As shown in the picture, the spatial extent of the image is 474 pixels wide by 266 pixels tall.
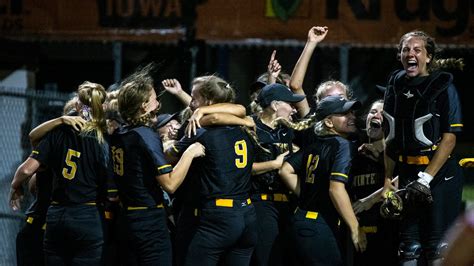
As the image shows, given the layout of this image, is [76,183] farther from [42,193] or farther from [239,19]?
[239,19]

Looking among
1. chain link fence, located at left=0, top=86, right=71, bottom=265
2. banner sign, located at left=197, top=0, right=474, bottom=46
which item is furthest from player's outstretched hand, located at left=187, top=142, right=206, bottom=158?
banner sign, located at left=197, top=0, right=474, bottom=46

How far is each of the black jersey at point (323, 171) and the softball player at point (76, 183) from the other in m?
1.49

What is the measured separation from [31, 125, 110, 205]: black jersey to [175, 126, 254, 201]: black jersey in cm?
68

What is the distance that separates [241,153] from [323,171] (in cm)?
62

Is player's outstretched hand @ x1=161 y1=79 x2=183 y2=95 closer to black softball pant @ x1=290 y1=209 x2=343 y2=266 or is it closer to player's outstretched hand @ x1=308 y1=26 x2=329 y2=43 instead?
player's outstretched hand @ x1=308 y1=26 x2=329 y2=43

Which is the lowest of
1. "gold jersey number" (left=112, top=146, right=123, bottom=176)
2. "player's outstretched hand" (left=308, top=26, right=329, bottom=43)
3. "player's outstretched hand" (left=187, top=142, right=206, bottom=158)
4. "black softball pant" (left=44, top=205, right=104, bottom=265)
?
"black softball pant" (left=44, top=205, right=104, bottom=265)

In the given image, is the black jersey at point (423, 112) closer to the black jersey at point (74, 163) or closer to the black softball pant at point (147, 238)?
the black softball pant at point (147, 238)

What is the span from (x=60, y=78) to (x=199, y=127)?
10.9 m

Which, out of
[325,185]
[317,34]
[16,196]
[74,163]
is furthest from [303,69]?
[16,196]

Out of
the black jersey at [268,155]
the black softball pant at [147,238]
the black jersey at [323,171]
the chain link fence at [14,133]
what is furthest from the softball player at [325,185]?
the chain link fence at [14,133]

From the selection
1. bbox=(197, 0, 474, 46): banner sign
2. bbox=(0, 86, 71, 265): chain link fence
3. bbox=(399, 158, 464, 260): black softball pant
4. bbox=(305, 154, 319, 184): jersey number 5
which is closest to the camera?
bbox=(399, 158, 464, 260): black softball pant

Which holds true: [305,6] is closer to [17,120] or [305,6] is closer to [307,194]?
[17,120]

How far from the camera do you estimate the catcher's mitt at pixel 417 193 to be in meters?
6.92

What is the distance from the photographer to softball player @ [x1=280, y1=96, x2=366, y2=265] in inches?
276
